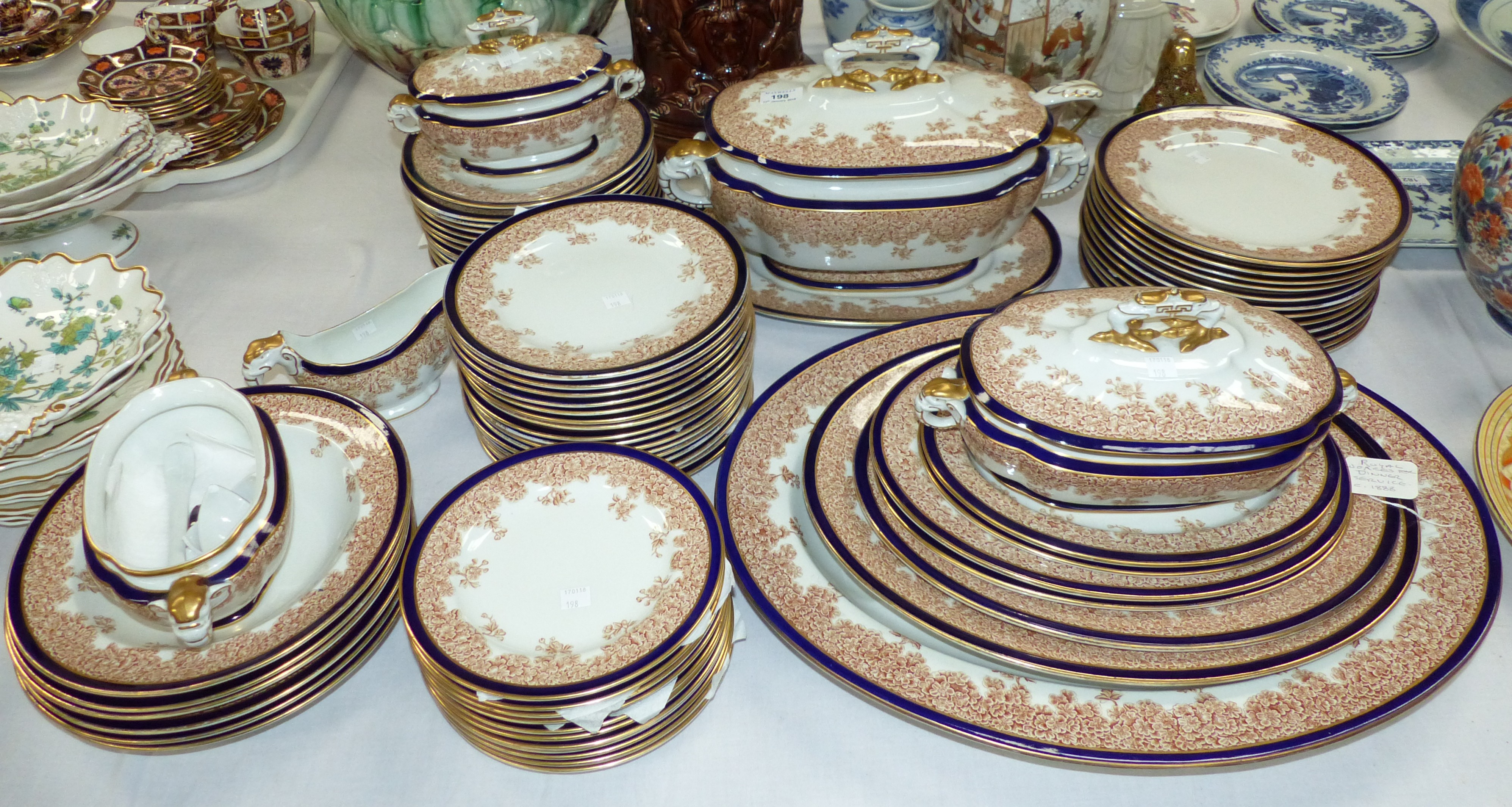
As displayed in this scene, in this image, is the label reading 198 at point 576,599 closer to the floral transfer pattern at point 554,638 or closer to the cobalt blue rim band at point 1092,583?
the floral transfer pattern at point 554,638

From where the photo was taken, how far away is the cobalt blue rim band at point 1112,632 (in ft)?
2.68

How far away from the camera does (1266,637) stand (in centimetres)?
82

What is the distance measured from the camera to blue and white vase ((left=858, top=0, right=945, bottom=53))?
161cm

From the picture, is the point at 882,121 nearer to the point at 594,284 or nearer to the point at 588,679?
the point at 594,284

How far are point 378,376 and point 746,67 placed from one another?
754 millimetres

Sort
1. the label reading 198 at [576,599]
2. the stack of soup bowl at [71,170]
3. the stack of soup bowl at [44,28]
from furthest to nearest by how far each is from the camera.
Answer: the stack of soup bowl at [44,28]
the stack of soup bowl at [71,170]
the label reading 198 at [576,599]

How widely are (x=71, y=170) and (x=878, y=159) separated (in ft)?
3.68

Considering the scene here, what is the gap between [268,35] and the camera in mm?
1842

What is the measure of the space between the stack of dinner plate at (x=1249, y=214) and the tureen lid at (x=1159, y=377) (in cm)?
32

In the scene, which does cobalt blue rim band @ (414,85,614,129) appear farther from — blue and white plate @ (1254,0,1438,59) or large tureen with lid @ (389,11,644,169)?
blue and white plate @ (1254,0,1438,59)

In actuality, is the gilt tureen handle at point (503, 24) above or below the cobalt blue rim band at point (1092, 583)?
above

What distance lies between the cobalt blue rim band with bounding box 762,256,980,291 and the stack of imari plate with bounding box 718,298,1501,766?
0.36 metres

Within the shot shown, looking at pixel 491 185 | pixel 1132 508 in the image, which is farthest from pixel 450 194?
pixel 1132 508

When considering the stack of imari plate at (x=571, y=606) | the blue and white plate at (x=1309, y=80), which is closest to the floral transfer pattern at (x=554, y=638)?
the stack of imari plate at (x=571, y=606)
